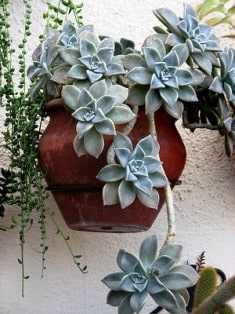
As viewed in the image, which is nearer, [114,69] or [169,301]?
[169,301]

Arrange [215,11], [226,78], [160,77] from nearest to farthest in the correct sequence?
[160,77] → [226,78] → [215,11]

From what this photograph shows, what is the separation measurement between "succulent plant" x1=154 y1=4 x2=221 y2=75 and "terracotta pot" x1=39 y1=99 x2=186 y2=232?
0.39 feet

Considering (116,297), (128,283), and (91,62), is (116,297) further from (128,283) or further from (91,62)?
(91,62)

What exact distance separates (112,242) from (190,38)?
0.52m

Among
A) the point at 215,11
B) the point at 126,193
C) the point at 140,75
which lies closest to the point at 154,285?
the point at 126,193

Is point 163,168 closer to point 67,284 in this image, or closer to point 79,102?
point 79,102

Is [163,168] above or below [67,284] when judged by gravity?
above

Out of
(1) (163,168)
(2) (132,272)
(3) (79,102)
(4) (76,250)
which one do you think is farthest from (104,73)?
(4) (76,250)

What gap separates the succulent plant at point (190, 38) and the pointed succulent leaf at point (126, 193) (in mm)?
261

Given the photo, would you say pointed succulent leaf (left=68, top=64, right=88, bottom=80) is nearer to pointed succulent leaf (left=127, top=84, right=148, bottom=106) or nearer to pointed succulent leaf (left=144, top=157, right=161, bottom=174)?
pointed succulent leaf (left=127, top=84, right=148, bottom=106)

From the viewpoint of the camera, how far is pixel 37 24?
4.85 feet

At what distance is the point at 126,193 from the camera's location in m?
0.98

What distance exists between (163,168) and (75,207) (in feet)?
0.58

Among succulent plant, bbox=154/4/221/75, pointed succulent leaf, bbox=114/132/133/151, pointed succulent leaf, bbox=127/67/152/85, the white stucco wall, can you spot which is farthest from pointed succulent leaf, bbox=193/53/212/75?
the white stucco wall
